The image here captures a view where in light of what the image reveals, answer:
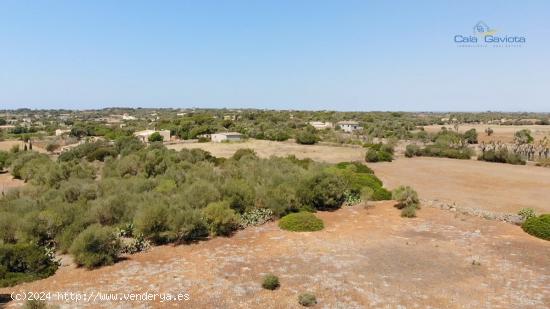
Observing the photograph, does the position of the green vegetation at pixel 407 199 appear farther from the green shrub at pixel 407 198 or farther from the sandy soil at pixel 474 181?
the sandy soil at pixel 474 181

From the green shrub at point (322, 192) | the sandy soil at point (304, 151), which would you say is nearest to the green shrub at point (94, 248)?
the green shrub at point (322, 192)

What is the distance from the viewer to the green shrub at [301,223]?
16.9 meters

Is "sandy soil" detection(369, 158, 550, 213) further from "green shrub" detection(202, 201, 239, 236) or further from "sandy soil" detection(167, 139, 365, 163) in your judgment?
"green shrub" detection(202, 201, 239, 236)

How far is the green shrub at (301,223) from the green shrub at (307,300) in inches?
257

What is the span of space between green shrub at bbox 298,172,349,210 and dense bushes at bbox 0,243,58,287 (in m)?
12.0

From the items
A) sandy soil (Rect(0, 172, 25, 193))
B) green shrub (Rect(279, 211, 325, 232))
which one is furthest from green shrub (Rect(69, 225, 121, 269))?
sandy soil (Rect(0, 172, 25, 193))

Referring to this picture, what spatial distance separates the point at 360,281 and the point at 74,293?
821cm

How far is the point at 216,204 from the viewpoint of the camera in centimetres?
1673

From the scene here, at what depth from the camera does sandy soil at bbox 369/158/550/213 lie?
23141mm

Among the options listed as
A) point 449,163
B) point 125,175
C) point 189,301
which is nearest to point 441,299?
point 189,301

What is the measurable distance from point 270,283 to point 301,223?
20.3 ft

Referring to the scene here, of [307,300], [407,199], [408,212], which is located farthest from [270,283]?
[407,199]

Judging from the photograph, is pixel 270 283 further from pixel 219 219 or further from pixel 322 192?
pixel 322 192

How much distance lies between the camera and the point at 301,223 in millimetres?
17062
